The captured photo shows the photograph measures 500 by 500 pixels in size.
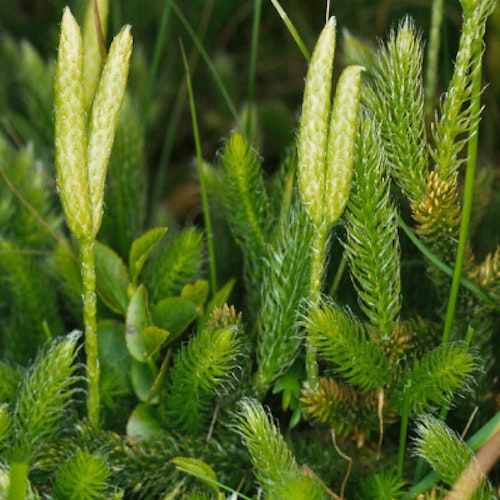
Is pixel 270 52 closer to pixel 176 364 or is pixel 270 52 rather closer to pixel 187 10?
pixel 187 10

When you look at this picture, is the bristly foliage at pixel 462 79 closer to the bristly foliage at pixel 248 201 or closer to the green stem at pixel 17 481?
the bristly foliage at pixel 248 201

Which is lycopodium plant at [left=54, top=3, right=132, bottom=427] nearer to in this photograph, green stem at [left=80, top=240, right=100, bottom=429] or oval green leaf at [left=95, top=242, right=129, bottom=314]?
green stem at [left=80, top=240, right=100, bottom=429]

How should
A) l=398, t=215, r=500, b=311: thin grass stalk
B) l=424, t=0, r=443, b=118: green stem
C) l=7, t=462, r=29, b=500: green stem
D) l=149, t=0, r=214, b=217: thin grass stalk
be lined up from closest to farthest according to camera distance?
l=7, t=462, r=29, b=500: green stem
l=398, t=215, r=500, b=311: thin grass stalk
l=424, t=0, r=443, b=118: green stem
l=149, t=0, r=214, b=217: thin grass stalk

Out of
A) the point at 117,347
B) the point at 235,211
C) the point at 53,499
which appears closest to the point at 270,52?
the point at 235,211

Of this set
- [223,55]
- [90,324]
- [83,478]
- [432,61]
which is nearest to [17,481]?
[83,478]

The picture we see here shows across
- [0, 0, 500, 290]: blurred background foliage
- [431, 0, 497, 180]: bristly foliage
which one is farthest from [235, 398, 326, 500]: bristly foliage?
[0, 0, 500, 290]: blurred background foliage

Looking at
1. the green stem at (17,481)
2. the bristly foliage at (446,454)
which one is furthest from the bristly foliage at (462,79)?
the green stem at (17,481)
